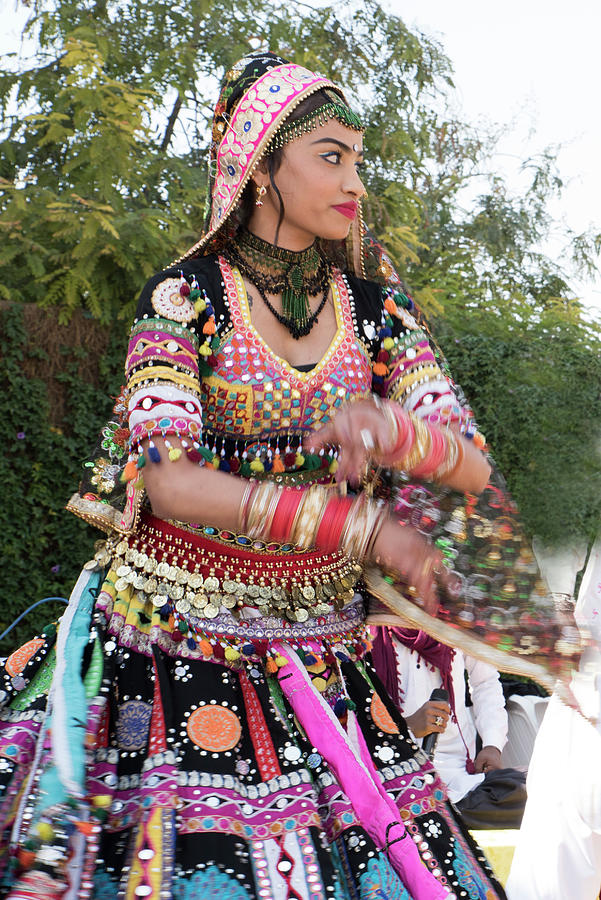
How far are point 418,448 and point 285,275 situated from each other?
23.8 inches

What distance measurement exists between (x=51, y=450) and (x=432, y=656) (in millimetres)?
2879

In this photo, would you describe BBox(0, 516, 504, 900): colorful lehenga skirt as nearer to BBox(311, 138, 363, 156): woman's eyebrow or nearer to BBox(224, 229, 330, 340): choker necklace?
BBox(224, 229, 330, 340): choker necklace

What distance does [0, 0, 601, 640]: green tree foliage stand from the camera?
5441mm

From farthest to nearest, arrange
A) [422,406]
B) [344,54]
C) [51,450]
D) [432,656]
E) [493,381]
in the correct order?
[493,381]
[344,54]
[51,450]
[432,656]
[422,406]

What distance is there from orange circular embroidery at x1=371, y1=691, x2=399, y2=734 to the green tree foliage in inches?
79.9

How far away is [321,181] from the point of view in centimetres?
190

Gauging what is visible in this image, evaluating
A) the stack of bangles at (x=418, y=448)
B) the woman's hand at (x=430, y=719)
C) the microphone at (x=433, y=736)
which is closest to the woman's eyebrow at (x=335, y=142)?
the stack of bangles at (x=418, y=448)

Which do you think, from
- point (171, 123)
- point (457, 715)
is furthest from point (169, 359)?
point (171, 123)

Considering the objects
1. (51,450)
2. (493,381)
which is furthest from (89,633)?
(493,381)

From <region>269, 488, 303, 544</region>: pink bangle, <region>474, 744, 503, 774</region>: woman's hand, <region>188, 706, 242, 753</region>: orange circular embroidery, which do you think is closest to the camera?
<region>269, 488, 303, 544</region>: pink bangle

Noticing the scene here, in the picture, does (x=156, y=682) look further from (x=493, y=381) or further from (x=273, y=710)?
(x=493, y=381)

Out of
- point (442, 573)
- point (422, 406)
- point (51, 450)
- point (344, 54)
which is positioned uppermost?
point (344, 54)

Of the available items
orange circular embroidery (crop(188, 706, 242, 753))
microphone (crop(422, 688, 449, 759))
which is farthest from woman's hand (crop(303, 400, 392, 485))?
microphone (crop(422, 688, 449, 759))

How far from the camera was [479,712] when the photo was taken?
16.9ft
